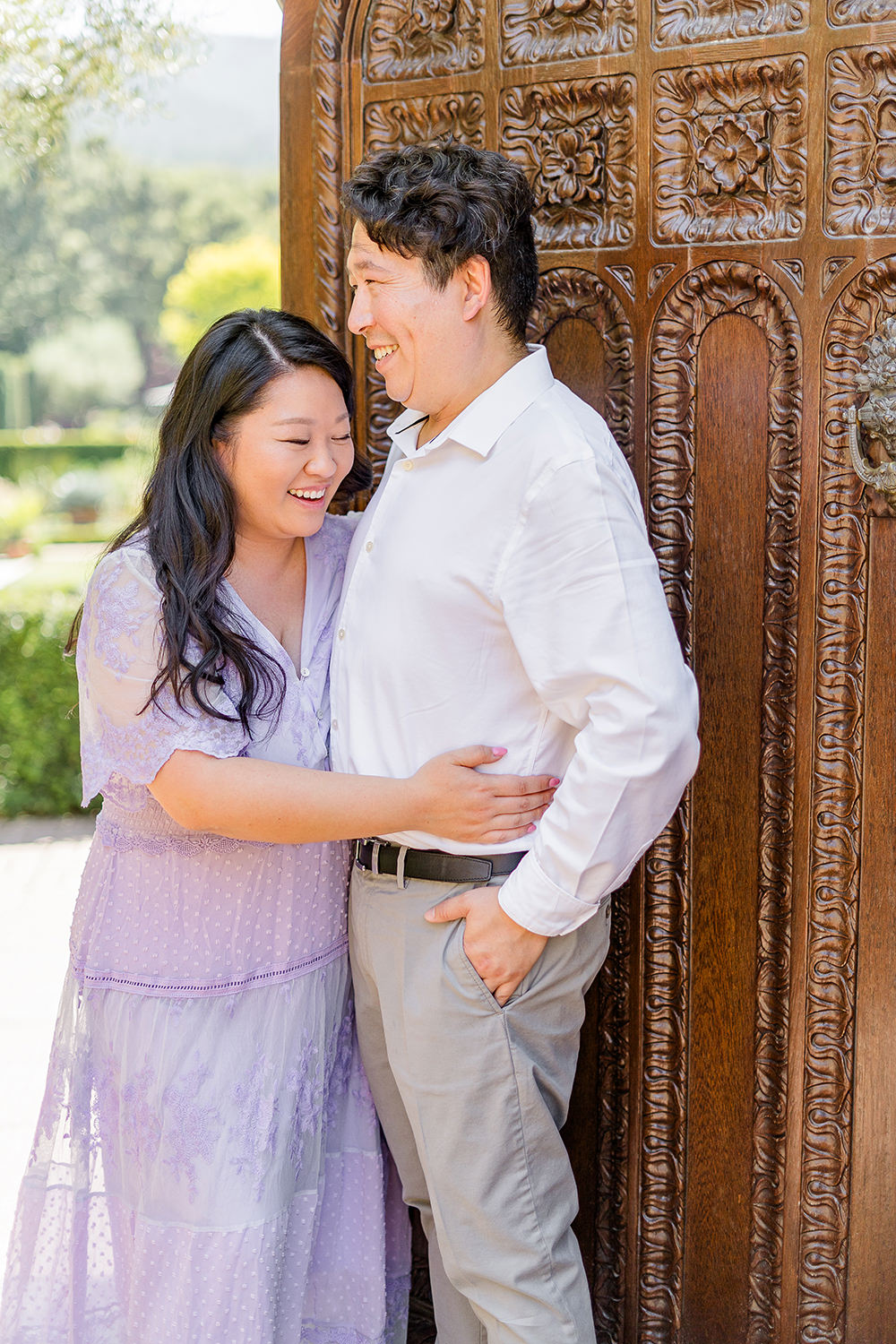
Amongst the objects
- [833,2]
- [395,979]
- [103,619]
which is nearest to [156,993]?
[395,979]

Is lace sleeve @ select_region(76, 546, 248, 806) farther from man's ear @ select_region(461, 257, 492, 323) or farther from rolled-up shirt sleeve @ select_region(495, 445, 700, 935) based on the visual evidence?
man's ear @ select_region(461, 257, 492, 323)

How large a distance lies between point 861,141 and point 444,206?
2.15ft

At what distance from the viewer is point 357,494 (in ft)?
7.41

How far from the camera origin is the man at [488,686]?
161cm

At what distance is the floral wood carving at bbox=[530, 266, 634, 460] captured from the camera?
198cm

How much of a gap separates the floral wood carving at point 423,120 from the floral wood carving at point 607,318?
0.28 meters

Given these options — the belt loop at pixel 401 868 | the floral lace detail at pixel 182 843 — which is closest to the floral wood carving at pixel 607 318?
the belt loop at pixel 401 868

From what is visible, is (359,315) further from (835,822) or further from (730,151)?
(835,822)

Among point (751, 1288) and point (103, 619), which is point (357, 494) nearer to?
point (103, 619)

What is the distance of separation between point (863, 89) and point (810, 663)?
0.87m

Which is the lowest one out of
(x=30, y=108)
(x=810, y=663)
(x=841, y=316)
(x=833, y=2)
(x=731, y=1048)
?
(x=731, y=1048)

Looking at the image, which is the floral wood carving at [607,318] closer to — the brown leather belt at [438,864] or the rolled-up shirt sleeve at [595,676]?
the rolled-up shirt sleeve at [595,676]

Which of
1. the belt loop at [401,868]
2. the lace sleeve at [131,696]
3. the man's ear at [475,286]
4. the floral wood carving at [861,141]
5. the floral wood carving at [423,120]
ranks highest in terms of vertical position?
the floral wood carving at [423,120]

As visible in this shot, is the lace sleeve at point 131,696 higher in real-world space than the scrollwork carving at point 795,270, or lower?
lower
